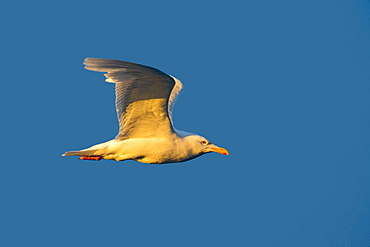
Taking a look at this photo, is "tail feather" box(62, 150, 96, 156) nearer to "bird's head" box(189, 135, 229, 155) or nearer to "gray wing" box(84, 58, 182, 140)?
"gray wing" box(84, 58, 182, 140)

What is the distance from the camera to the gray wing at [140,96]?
1560 cm

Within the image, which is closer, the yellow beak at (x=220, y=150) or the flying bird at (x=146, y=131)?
the flying bird at (x=146, y=131)

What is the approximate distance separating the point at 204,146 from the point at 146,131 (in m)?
1.51

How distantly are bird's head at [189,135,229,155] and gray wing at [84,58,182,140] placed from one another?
729 millimetres

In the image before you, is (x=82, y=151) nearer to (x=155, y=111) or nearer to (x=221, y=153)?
(x=155, y=111)

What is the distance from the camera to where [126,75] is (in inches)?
629

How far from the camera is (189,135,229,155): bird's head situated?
→ 701 inches

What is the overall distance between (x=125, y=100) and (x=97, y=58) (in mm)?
1632

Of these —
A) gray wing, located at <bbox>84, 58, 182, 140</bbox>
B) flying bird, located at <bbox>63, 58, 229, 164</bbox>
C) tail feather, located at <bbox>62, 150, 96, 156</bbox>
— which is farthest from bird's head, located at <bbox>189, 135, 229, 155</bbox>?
tail feather, located at <bbox>62, 150, 96, 156</bbox>

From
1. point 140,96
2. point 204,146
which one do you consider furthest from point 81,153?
point 204,146

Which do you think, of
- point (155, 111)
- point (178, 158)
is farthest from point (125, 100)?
point (178, 158)

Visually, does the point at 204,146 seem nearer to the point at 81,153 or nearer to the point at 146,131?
the point at 146,131

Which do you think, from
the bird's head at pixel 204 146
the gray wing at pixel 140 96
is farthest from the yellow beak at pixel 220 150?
the gray wing at pixel 140 96

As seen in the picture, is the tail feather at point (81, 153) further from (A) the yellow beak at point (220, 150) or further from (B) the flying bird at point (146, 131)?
(A) the yellow beak at point (220, 150)
